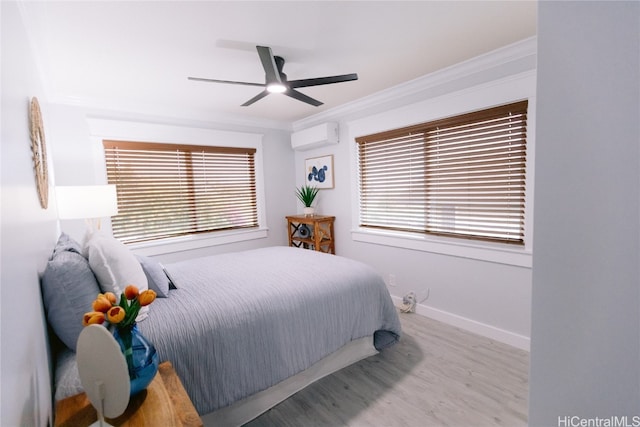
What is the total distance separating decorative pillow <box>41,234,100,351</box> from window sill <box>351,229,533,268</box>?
2653 millimetres

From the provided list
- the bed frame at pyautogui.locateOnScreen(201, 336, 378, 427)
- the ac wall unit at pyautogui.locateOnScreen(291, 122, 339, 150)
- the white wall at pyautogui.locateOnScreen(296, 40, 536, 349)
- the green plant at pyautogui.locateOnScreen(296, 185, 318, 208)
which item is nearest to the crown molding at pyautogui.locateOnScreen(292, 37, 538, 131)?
the white wall at pyautogui.locateOnScreen(296, 40, 536, 349)

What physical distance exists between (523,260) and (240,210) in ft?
10.5

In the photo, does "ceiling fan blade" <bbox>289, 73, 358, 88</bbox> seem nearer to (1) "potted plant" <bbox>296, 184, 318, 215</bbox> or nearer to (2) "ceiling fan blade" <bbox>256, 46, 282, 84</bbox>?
(2) "ceiling fan blade" <bbox>256, 46, 282, 84</bbox>

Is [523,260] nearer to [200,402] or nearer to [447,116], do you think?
[447,116]

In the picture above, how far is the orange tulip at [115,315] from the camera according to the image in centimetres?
95

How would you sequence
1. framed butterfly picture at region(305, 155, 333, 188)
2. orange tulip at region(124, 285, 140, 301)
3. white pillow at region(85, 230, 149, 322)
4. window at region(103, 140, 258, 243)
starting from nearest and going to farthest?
Answer: orange tulip at region(124, 285, 140, 301), white pillow at region(85, 230, 149, 322), window at region(103, 140, 258, 243), framed butterfly picture at region(305, 155, 333, 188)

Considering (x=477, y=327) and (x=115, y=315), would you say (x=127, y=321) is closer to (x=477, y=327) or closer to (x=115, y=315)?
(x=115, y=315)

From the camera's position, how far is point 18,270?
81 centimetres

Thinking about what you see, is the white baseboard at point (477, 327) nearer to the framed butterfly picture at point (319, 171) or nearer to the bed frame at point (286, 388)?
the bed frame at point (286, 388)

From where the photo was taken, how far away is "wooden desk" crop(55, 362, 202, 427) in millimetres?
913

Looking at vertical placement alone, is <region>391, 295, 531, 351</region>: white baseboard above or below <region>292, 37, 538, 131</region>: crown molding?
below

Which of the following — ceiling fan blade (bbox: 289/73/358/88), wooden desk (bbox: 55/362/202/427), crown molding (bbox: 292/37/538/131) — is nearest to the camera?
wooden desk (bbox: 55/362/202/427)

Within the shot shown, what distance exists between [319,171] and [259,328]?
2.73 meters

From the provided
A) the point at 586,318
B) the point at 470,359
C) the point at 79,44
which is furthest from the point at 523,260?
the point at 79,44
